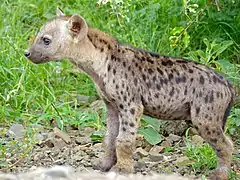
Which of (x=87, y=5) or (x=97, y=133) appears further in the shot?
(x=87, y=5)

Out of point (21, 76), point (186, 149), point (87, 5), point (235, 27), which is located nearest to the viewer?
point (186, 149)

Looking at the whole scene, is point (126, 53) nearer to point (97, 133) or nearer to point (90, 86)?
point (97, 133)

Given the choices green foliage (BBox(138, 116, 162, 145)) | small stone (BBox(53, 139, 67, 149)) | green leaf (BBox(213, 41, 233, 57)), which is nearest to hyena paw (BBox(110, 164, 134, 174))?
green foliage (BBox(138, 116, 162, 145))

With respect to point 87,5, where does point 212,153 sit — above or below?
below

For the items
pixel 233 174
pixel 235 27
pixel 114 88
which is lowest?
pixel 233 174

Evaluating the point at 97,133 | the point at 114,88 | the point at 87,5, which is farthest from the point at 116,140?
the point at 87,5

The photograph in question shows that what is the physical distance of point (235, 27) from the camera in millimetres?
9891

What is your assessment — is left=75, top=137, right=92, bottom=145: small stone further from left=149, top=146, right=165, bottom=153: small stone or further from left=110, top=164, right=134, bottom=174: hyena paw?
left=110, top=164, right=134, bottom=174: hyena paw

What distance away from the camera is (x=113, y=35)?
969 cm

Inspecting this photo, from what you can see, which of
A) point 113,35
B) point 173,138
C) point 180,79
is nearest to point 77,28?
point 180,79

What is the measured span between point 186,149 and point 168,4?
8.07ft

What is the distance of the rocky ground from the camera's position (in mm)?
7848

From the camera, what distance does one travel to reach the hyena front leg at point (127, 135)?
751 centimetres

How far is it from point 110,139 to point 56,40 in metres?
0.86
